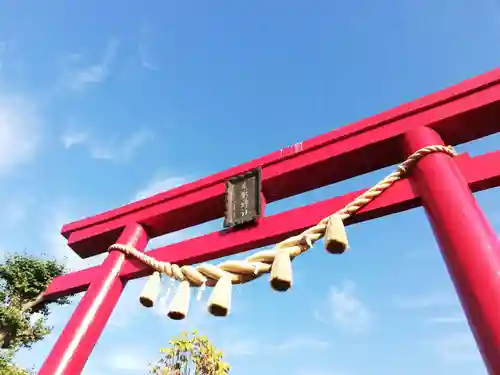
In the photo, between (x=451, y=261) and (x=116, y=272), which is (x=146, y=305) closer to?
(x=116, y=272)

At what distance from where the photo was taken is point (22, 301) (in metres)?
3.34

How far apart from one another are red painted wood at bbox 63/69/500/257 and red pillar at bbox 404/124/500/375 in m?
0.26

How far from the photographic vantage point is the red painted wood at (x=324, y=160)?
6.20ft

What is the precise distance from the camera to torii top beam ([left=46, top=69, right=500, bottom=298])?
1826 millimetres

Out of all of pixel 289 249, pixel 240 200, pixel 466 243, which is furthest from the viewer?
pixel 240 200

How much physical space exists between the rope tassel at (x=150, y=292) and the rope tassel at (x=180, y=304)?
0.17 m

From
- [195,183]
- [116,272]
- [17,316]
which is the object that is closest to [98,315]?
[116,272]

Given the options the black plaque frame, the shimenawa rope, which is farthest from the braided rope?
the black plaque frame

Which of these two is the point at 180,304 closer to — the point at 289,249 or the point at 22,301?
the point at 289,249

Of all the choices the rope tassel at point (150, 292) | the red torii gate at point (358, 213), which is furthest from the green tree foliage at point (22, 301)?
the rope tassel at point (150, 292)

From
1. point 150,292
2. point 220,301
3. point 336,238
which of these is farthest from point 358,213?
point 150,292

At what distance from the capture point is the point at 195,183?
2557 millimetres

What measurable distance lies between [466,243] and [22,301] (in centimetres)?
345

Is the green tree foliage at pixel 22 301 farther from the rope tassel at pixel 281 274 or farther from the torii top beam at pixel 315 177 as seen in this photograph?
the rope tassel at pixel 281 274
